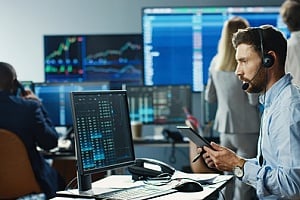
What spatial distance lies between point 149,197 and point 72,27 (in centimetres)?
396

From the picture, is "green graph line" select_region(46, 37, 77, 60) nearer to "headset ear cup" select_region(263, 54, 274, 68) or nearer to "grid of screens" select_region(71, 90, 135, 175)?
"grid of screens" select_region(71, 90, 135, 175)

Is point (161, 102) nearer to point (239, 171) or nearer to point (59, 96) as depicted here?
point (59, 96)

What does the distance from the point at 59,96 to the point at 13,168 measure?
54.8 inches

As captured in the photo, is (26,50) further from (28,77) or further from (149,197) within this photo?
(149,197)

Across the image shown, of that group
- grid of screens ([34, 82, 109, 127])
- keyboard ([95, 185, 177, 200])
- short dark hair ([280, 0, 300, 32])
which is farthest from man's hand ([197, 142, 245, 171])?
grid of screens ([34, 82, 109, 127])

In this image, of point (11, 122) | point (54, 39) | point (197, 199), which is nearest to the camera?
point (197, 199)

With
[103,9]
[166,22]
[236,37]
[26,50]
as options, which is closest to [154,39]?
[166,22]

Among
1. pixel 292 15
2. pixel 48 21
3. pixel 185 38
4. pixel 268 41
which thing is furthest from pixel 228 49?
pixel 48 21

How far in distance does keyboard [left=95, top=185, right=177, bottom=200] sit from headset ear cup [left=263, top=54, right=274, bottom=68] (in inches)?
25.9

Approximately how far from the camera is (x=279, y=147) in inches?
86.0

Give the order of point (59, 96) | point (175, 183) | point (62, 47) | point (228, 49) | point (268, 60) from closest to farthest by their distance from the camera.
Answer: point (268, 60)
point (175, 183)
point (228, 49)
point (59, 96)
point (62, 47)

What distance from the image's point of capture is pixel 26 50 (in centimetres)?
609

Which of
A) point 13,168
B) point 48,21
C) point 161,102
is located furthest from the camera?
point 48,21

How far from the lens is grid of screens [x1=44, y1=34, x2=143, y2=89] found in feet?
18.8
